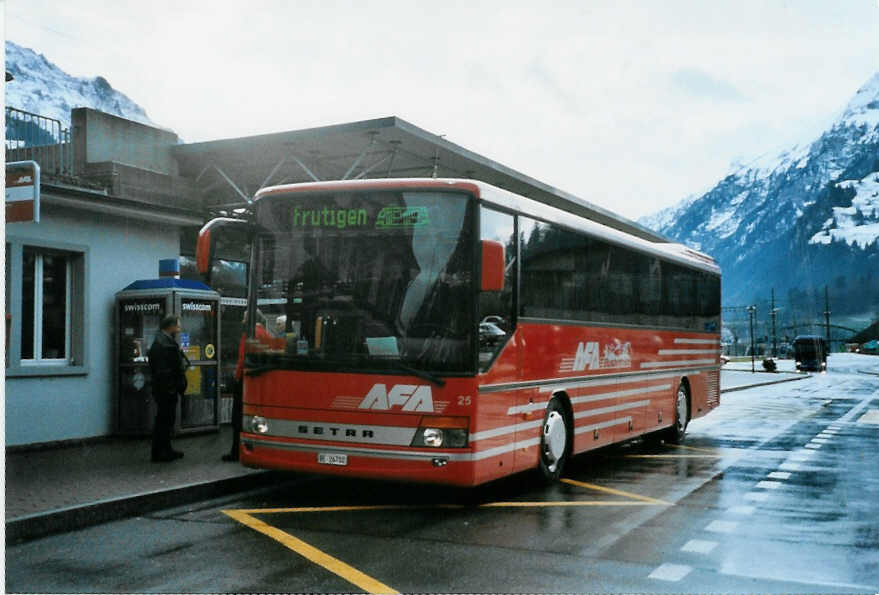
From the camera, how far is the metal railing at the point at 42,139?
48.5 ft

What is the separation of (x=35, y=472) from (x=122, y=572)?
15.3 ft

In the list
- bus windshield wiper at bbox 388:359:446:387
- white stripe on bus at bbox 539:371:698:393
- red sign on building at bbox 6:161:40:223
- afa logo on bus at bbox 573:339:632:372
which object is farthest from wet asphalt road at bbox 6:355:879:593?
red sign on building at bbox 6:161:40:223

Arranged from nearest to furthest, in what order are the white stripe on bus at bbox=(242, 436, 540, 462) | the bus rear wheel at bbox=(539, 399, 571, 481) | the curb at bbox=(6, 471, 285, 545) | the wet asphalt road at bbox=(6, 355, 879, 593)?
the wet asphalt road at bbox=(6, 355, 879, 593) < the curb at bbox=(6, 471, 285, 545) < the white stripe on bus at bbox=(242, 436, 540, 462) < the bus rear wheel at bbox=(539, 399, 571, 481)

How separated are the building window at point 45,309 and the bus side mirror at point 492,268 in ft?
22.8

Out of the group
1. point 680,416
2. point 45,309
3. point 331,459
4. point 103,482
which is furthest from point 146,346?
point 680,416

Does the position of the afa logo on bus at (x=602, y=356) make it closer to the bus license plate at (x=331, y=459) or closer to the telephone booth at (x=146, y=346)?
the bus license plate at (x=331, y=459)

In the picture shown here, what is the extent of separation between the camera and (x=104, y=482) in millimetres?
9914

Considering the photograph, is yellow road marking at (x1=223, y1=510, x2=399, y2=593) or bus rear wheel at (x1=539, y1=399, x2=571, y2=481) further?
bus rear wheel at (x1=539, y1=399, x2=571, y2=481)

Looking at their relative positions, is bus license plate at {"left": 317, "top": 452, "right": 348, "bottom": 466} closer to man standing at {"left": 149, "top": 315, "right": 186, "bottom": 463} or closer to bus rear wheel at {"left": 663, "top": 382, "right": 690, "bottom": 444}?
man standing at {"left": 149, "top": 315, "right": 186, "bottom": 463}

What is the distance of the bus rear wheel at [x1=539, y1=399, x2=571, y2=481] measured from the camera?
34.3 feet

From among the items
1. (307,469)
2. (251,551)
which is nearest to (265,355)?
(307,469)

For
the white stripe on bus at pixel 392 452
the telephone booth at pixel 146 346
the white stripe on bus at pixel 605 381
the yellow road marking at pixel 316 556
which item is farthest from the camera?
the telephone booth at pixel 146 346

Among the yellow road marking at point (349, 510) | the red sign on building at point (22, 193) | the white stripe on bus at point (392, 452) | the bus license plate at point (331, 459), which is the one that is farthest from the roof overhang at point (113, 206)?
the bus license plate at point (331, 459)

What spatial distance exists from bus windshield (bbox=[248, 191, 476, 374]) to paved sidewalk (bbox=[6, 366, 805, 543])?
1548 millimetres
